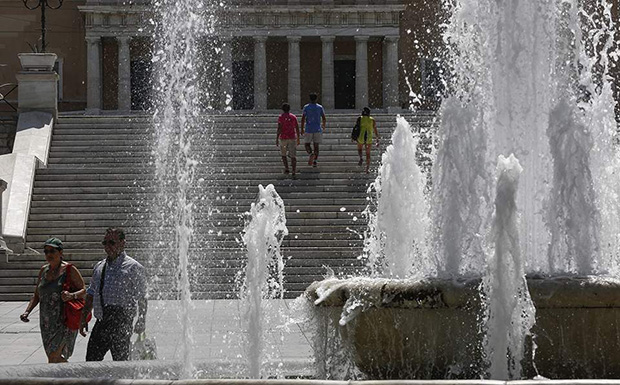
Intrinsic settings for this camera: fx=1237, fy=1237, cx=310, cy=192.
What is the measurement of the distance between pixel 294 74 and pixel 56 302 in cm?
3127

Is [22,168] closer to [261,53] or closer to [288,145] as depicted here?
[288,145]

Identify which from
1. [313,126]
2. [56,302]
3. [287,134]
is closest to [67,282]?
[56,302]

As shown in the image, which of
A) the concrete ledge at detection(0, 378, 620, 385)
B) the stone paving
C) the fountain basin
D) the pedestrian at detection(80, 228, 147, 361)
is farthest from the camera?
the stone paving

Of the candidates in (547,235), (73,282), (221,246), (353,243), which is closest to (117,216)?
(221,246)

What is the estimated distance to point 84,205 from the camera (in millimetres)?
18500

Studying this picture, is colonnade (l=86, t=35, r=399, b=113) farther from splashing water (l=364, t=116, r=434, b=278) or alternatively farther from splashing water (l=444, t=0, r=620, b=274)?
splashing water (l=444, t=0, r=620, b=274)

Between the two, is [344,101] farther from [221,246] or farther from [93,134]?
[221,246]

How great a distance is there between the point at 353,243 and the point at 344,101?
2423 cm

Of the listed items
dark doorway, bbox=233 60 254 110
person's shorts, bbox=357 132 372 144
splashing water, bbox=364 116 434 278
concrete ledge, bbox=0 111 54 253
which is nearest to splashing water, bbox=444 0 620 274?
splashing water, bbox=364 116 434 278

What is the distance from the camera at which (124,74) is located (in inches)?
1538

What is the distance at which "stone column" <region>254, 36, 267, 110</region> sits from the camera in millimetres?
39344

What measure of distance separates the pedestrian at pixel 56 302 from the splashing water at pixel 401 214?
2617mm

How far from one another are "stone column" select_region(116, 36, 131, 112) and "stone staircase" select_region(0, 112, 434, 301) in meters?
15.0

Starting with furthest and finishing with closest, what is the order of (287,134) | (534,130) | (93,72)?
(93,72) < (287,134) < (534,130)
